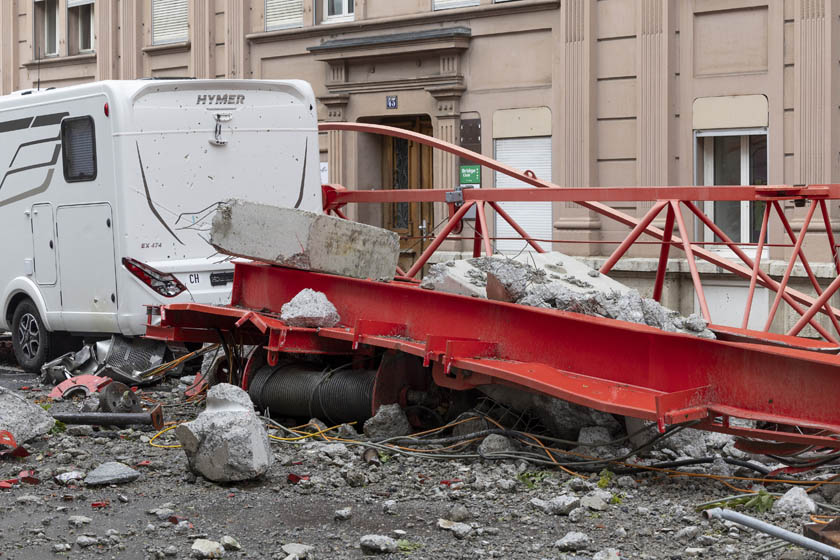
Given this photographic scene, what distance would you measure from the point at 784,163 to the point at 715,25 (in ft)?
6.49

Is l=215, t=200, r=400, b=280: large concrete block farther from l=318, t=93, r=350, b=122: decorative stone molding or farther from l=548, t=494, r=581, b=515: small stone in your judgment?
l=318, t=93, r=350, b=122: decorative stone molding

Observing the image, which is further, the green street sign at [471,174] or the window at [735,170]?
the green street sign at [471,174]

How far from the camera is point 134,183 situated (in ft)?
35.3

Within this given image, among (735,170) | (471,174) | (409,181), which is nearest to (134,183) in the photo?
(471,174)

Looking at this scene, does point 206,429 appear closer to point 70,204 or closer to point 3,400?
point 3,400

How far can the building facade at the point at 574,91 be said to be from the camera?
46.9 ft

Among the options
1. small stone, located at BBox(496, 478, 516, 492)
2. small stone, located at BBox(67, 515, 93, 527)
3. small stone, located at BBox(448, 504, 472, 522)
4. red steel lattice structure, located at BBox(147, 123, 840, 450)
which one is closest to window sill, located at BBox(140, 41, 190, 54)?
red steel lattice structure, located at BBox(147, 123, 840, 450)

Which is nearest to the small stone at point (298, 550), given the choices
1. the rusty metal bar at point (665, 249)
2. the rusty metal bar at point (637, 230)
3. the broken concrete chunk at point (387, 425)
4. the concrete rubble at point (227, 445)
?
the concrete rubble at point (227, 445)

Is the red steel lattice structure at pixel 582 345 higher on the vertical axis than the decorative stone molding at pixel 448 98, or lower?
lower

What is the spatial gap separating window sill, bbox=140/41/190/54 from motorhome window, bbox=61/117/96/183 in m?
10.1

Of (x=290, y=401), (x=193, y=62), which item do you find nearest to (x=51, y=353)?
(x=290, y=401)

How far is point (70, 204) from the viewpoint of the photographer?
1140cm

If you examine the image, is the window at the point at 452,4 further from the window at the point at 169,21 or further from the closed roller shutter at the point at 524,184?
the window at the point at 169,21

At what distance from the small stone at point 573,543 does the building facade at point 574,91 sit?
8.17 meters
